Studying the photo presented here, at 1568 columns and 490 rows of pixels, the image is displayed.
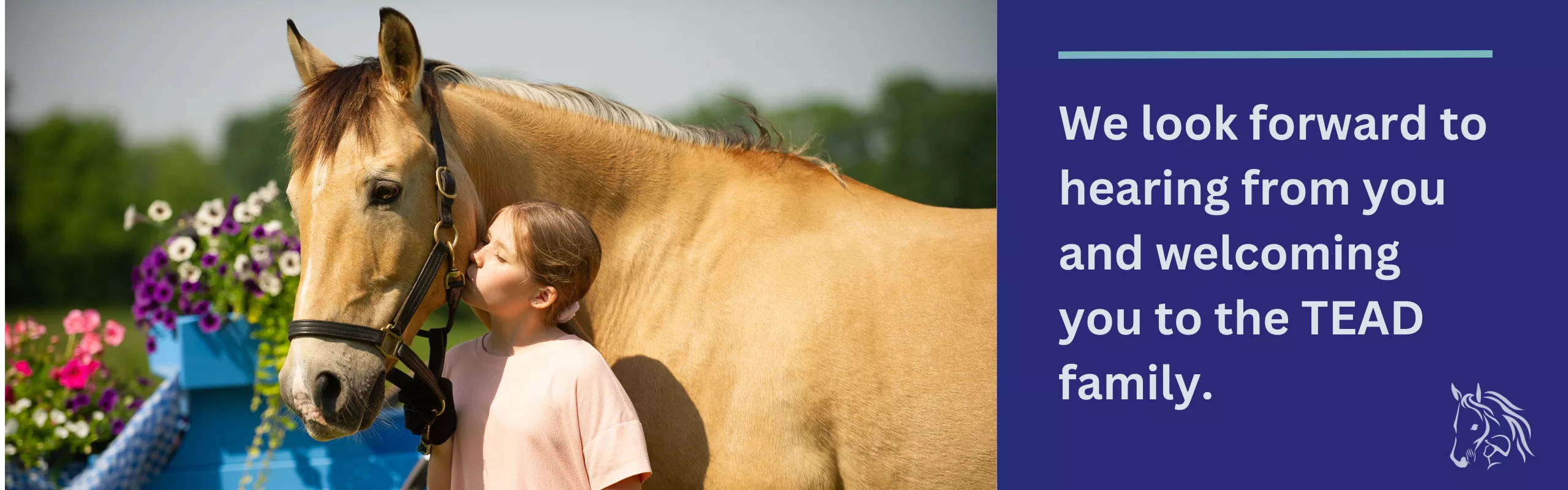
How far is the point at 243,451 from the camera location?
4070 millimetres

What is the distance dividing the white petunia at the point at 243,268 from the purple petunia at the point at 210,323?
0.61ft

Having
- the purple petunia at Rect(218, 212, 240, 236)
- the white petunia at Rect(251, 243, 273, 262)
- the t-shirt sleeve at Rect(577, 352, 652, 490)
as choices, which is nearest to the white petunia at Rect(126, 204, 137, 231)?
the purple petunia at Rect(218, 212, 240, 236)

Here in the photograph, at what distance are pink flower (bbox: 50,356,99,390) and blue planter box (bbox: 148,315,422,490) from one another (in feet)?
1.25

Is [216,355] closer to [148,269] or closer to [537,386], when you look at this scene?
[148,269]

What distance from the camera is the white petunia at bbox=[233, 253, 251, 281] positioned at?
3867 mm

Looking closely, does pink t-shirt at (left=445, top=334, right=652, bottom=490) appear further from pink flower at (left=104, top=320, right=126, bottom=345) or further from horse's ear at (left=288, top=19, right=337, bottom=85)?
pink flower at (left=104, top=320, right=126, bottom=345)

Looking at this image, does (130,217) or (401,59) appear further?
(130,217)

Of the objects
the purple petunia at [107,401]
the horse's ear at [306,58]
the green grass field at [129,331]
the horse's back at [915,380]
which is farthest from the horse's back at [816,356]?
the green grass field at [129,331]

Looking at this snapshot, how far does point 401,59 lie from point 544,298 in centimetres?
65

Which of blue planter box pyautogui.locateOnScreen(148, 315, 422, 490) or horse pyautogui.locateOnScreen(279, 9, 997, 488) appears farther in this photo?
blue planter box pyautogui.locateOnScreen(148, 315, 422, 490)
